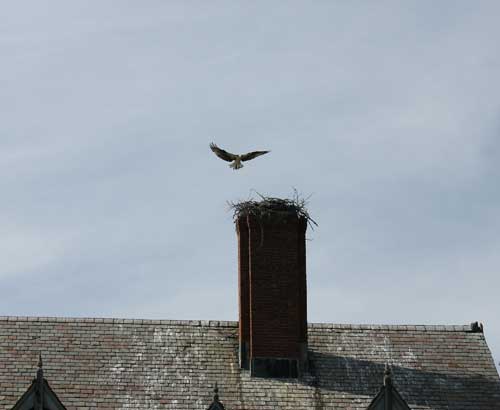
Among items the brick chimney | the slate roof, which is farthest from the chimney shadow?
the brick chimney

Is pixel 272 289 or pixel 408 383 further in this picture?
pixel 272 289

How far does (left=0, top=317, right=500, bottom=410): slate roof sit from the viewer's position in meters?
32.2

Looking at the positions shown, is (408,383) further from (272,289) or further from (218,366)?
(218,366)

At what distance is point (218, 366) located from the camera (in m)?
33.3

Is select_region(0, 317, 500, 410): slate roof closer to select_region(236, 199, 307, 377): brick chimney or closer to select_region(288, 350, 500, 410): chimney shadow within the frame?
select_region(288, 350, 500, 410): chimney shadow

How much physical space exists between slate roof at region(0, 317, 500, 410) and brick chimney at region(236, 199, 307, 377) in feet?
1.32

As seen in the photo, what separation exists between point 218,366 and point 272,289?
2.06 meters

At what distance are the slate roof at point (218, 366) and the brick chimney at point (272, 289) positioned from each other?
401mm

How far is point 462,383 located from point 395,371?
57.0 inches

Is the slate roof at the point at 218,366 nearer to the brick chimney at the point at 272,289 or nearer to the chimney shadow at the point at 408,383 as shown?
the chimney shadow at the point at 408,383

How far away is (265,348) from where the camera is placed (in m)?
33.5

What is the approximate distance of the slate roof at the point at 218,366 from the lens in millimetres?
32219

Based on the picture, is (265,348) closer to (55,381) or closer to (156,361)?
(156,361)

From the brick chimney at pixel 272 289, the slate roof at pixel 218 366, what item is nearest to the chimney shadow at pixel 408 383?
the slate roof at pixel 218 366
